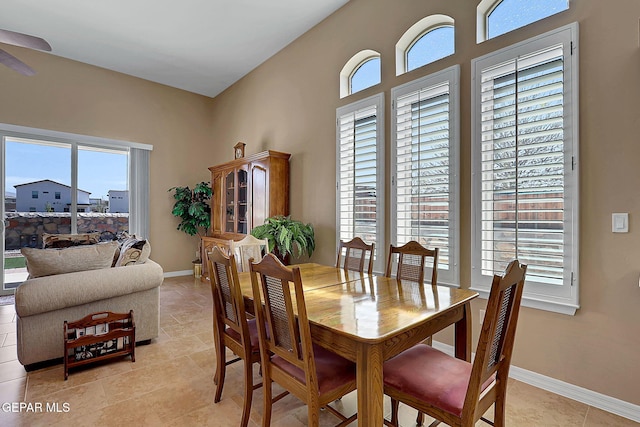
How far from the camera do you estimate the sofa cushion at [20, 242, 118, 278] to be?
8.45 feet

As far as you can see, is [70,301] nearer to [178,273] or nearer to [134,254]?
[134,254]

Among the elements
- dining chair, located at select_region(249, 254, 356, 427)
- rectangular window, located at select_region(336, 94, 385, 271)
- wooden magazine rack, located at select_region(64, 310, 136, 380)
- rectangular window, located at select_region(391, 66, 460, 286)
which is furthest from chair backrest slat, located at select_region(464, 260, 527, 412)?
wooden magazine rack, located at select_region(64, 310, 136, 380)

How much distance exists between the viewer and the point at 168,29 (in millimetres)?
4117

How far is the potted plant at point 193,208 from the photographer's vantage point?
19.1ft

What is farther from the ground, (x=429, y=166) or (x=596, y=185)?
(x=429, y=166)

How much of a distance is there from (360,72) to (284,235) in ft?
6.96

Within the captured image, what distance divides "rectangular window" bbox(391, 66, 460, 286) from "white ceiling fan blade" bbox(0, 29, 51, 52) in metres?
3.14

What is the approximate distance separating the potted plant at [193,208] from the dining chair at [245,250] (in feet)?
10.7

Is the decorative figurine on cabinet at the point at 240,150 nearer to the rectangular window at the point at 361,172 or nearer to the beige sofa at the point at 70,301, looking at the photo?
the rectangular window at the point at 361,172

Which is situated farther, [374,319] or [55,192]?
[55,192]

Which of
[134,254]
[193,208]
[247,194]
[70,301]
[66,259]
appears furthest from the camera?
[193,208]

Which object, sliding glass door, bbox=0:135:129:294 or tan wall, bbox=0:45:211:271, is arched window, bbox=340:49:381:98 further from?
sliding glass door, bbox=0:135:129:294

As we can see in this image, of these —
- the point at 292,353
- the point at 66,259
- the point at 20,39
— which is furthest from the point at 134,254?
the point at 292,353

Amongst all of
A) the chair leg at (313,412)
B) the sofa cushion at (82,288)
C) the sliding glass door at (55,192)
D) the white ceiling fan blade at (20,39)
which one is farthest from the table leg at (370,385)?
the sliding glass door at (55,192)
